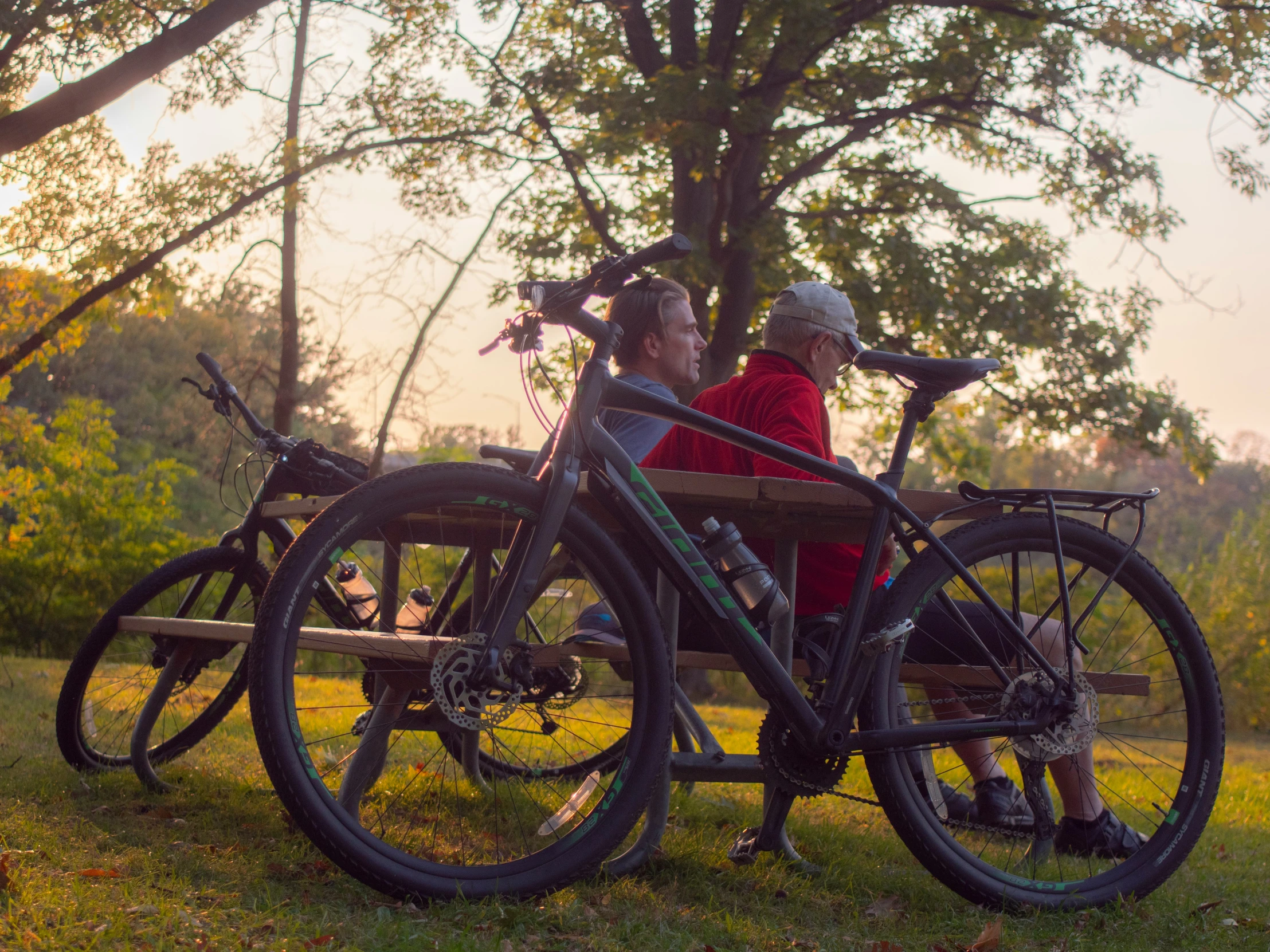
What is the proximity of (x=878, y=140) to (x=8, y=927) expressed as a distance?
12391 millimetres

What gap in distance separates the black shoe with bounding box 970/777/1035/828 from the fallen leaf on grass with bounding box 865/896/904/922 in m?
0.54

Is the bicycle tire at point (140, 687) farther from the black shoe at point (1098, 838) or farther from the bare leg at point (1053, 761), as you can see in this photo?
the black shoe at point (1098, 838)

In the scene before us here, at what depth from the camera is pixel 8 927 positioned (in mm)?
1924

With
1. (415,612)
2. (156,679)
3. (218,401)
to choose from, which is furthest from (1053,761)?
(218,401)

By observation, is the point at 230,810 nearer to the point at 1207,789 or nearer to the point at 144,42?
the point at 1207,789

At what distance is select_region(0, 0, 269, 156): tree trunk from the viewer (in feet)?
16.7

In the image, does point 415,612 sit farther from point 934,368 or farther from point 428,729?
point 934,368

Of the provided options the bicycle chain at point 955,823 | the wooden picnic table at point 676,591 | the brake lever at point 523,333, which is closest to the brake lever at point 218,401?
the wooden picnic table at point 676,591

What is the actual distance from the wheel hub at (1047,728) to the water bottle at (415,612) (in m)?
1.59

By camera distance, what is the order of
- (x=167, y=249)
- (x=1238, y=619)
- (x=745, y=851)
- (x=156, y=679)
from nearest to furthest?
(x=745, y=851), (x=156, y=679), (x=167, y=249), (x=1238, y=619)

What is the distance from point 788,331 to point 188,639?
2.04 metres

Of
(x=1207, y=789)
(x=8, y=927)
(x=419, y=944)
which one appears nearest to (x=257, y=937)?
(x=419, y=944)

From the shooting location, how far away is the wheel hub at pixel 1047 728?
8.64 feet

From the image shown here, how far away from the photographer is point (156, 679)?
357 centimetres
